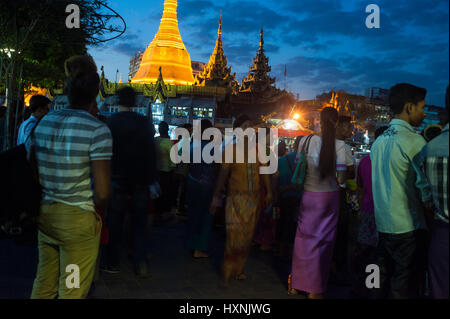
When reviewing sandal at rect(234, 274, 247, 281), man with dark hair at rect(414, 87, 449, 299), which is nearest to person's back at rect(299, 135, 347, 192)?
sandal at rect(234, 274, 247, 281)

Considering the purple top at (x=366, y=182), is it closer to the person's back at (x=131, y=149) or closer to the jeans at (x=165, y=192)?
the person's back at (x=131, y=149)

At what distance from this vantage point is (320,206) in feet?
14.3

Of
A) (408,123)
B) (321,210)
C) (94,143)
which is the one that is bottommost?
(321,210)

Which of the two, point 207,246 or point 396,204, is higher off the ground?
point 396,204

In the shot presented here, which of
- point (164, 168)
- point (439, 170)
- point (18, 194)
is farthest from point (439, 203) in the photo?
point (164, 168)

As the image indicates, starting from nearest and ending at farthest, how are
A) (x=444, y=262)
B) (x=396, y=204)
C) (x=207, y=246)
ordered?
1. (x=444, y=262)
2. (x=396, y=204)
3. (x=207, y=246)

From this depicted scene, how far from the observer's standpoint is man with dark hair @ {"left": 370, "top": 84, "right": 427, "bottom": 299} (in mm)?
3135

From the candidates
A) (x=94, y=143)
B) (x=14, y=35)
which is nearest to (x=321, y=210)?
(x=94, y=143)

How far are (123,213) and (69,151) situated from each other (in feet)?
8.14

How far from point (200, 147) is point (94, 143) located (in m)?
4.05

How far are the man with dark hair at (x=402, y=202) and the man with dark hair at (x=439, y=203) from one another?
556mm

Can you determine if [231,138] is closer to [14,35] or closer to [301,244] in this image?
[301,244]

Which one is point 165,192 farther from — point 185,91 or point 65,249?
point 185,91

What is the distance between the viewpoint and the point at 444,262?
→ 2.44m
